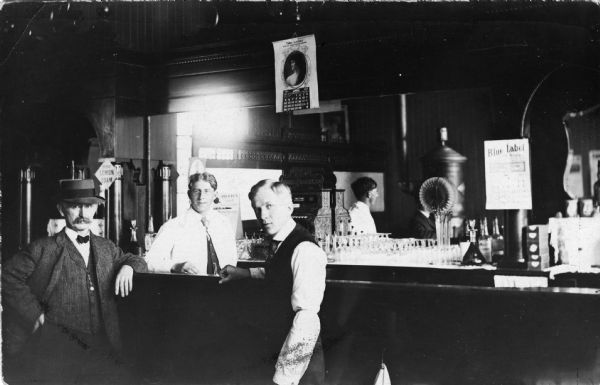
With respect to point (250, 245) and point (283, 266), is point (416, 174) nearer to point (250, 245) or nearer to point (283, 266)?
point (250, 245)

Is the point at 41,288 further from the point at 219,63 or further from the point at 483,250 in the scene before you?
the point at 483,250

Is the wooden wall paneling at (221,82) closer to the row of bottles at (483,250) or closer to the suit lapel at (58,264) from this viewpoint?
the suit lapel at (58,264)

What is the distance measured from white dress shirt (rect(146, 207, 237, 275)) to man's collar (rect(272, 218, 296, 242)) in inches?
44.7

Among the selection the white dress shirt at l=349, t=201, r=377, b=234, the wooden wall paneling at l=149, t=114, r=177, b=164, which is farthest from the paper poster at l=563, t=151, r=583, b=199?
the wooden wall paneling at l=149, t=114, r=177, b=164

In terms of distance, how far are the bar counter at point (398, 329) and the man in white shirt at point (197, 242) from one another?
1.20 ft

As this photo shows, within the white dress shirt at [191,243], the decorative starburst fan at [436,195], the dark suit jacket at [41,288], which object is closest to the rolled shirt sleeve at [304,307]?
the white dress shirt at [191,243]

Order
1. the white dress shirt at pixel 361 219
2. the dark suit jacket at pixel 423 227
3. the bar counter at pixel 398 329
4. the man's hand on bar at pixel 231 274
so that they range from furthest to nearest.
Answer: the dark suit jacket at pixel 423 227 → the white dress shirt at pixel 361 219 → the man's hand on bar at pixel 231 274 → the bar counter at pixel 398 329

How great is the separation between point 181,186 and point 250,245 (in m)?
1.00

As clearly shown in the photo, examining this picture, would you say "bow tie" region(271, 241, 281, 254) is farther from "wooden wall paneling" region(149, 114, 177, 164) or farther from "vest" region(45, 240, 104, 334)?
"wooden wall paneling" region(149, 114, 177, 164)

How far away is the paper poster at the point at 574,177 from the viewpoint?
15.7 ft

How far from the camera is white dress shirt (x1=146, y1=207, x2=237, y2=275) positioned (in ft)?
14.4

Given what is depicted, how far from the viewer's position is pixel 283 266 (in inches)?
127

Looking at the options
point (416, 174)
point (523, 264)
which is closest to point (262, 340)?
point (523, 264)

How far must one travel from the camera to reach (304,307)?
315 cm
